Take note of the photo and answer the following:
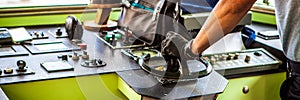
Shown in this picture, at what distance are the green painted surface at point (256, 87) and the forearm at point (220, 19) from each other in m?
0.51

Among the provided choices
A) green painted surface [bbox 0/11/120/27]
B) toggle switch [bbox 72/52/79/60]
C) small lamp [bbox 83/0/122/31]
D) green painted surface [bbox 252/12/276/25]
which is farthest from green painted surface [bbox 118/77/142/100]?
green painted surface [bbox 252/12/276/25]

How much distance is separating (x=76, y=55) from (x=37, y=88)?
317 millimetres

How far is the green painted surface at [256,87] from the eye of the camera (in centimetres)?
202

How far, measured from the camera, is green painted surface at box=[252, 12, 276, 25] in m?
2.73

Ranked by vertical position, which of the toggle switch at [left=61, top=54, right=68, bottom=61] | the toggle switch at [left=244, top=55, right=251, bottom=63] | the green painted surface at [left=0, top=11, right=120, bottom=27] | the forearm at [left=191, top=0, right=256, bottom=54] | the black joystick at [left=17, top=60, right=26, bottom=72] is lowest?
the toggle switch at [left=244, top=55, right=251, bottom=63]

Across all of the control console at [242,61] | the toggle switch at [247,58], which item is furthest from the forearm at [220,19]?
the toggle switch at [247,58]

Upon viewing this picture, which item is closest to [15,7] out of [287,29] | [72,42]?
[72,42]

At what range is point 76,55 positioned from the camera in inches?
78.0

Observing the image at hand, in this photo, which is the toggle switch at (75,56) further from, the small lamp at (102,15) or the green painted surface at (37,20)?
the green painted surface at (37,20)

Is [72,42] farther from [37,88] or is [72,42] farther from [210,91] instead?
[210,91]

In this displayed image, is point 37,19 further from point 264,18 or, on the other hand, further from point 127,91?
point 264,18

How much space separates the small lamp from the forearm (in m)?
0.95

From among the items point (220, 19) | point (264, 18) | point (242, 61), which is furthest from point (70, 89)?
point (264, 18)

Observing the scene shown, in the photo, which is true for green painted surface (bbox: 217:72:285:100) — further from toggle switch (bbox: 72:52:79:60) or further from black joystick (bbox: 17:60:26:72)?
black joystick (bbox: 17:60:26:72)
